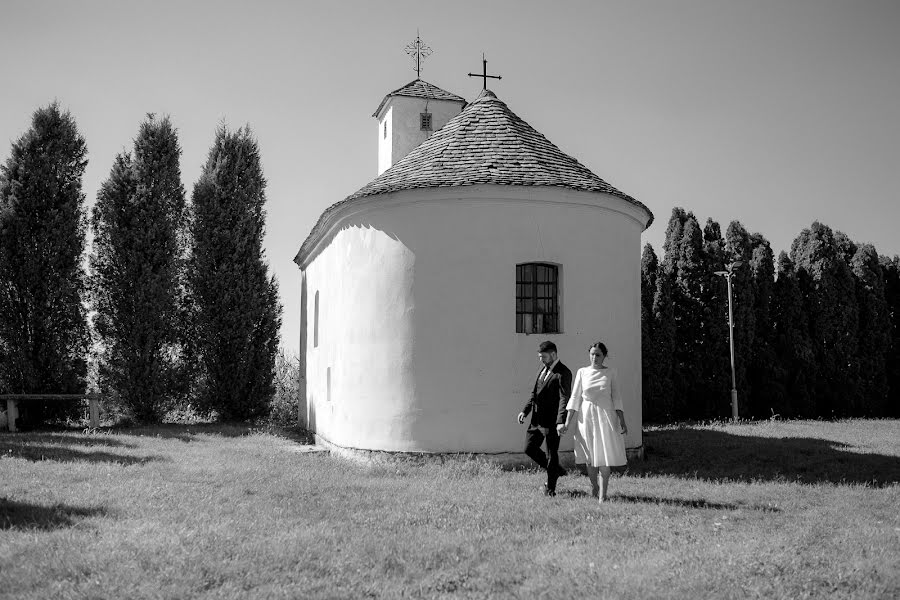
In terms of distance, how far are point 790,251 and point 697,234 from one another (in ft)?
20.2

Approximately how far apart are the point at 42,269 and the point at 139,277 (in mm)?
2305

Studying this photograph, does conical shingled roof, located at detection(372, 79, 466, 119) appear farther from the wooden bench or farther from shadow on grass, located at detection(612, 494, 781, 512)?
shadow on grass, located at detection(612, 494, 781, 512)

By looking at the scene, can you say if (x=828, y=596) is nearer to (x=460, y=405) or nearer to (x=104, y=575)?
(x=104, y=575)

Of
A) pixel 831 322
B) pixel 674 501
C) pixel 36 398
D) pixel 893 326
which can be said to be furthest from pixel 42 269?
pixel 893 326

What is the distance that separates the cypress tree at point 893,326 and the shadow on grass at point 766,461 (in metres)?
13.8

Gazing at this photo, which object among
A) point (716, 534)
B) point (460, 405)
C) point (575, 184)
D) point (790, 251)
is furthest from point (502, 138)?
point (790, 251)

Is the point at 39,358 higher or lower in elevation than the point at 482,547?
higher

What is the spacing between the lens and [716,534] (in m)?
7.20

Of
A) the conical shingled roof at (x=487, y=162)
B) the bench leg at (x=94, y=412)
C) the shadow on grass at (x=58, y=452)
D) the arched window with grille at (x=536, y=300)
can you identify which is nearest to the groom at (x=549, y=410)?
the arched window with grille at (x=536, y=300)

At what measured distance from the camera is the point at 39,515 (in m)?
7.45

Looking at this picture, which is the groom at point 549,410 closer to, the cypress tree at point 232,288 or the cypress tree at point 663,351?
the cypress tree at point 232,288

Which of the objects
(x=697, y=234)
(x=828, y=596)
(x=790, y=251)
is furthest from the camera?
(x=790, y=251)

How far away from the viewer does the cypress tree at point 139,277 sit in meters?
19.9

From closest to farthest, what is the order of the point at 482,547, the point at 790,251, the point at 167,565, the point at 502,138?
the point at 167,565
the point at 482,547
the point at 502,138
the point at 790,251
